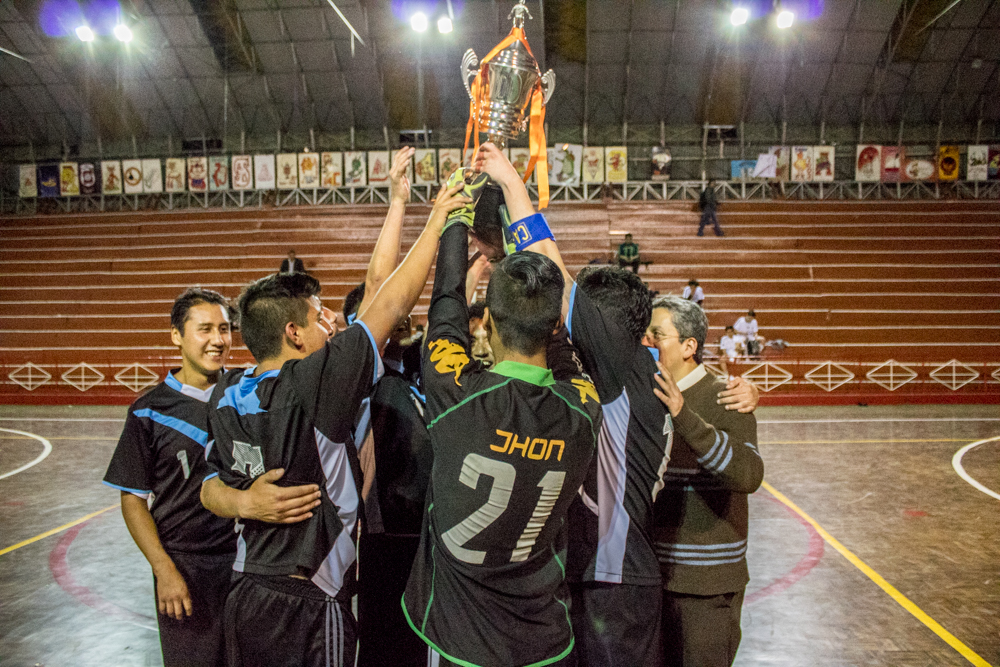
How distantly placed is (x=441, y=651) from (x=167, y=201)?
28575 millimetres

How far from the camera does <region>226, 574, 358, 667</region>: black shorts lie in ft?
7.54

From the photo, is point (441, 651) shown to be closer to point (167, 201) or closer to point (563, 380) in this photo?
point (563, 380)

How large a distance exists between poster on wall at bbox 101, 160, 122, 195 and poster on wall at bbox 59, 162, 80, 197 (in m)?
1.20

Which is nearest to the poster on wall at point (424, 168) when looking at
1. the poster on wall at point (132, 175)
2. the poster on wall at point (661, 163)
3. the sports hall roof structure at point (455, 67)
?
the sports hall roof structure at point (455, 67)

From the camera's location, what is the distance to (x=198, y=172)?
25859 millimetres

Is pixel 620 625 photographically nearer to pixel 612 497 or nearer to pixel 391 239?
pixel 612 497

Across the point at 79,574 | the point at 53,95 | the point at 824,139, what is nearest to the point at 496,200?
the point at 79,574

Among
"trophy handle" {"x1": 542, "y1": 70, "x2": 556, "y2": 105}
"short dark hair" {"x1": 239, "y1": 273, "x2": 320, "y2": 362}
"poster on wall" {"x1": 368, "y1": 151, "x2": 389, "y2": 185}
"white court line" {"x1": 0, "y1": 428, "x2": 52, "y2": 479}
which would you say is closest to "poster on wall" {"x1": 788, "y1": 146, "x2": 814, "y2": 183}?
"poster on wall" {"x1": 368, "y1": 151, "x2": 389, "y2": 185}

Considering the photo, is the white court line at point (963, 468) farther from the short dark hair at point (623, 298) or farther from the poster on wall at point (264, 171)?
the poster on wall at point (264, 171)

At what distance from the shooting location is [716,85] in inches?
981

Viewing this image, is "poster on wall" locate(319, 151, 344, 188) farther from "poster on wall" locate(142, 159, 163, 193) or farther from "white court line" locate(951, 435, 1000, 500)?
"white court line" locate(951, 435, 1000, 500)

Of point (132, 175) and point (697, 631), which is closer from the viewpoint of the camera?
point (697, 631)

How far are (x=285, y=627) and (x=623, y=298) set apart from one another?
168 cm

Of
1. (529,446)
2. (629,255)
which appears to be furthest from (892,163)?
(529,446)
